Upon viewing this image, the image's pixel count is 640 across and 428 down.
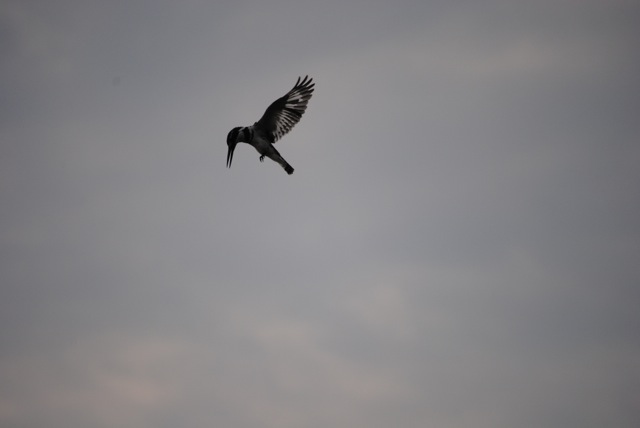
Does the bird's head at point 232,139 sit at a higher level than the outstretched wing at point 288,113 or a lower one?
lower

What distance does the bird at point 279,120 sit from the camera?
20438 mm

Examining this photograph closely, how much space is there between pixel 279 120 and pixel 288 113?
1.54 ft

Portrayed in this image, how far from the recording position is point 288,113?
2112 centimetres

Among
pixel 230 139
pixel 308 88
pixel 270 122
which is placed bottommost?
pixel 230 139

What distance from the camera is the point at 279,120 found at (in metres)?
21.2

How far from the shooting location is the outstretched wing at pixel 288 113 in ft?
69.0

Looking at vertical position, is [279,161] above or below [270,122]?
below

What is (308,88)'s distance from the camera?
69.8 ft

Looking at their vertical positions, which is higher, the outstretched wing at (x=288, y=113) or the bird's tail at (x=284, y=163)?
the outstretched wing at (x=288, y=113)

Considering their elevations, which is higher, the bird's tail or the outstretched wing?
the outstretched wing

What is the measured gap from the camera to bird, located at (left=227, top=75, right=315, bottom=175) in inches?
805

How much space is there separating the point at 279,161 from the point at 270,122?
1.78m

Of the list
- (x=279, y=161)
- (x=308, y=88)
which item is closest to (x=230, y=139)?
(x=279, y=161)

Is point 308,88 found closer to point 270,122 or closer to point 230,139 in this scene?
point 270,122
